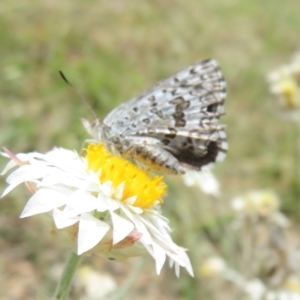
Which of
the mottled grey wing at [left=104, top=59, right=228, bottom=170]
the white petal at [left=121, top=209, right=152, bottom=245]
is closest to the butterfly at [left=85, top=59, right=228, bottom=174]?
the mottled grey wing at [left=104, top=59, right=228, bottom=170]

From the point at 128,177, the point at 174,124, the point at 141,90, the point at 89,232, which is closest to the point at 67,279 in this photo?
the point at 89,232

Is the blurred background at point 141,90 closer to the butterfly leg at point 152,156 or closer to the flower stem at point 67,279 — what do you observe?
the butterfly leg at point 152,156

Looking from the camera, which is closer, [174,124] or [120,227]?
[120,227]

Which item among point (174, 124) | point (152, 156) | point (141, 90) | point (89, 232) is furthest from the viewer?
point (141, 90)

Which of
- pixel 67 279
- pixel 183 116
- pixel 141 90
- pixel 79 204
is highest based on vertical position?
pixel 79 204

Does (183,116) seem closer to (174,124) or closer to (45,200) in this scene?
(174,124)

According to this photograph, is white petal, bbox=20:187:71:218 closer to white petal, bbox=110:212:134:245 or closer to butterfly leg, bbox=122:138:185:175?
white petal, bbox=110:212:134:245
